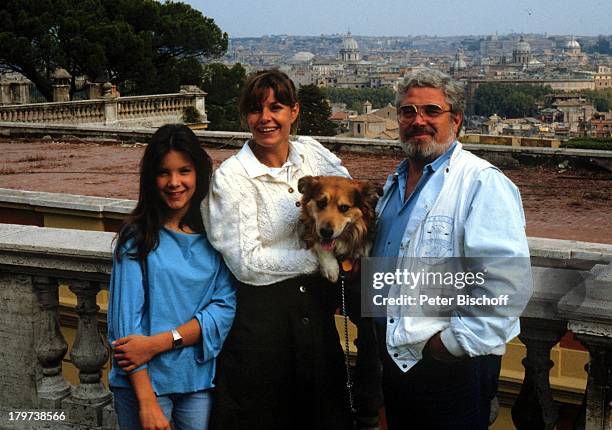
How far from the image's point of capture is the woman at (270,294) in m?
2.51

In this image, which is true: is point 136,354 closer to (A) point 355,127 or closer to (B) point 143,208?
(B) point 143,208

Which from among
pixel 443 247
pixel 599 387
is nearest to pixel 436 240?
pixel 443 247

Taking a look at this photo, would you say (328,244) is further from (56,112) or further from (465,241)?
(56,112)

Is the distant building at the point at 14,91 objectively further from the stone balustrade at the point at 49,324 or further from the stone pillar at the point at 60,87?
the stone balustrade at the point at 49,324

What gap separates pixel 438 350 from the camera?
2.31 meters

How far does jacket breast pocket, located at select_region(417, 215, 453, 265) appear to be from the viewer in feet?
7.56

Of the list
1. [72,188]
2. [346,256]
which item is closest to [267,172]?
[346,256]

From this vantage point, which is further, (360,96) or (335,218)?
(360,96)

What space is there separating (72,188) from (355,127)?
83570 mm

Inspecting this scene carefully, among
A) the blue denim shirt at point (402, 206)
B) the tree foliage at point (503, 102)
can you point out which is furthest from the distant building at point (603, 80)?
the blue denim shirt at point (402, 206)

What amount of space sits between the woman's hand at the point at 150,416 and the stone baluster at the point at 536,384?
1.01 m

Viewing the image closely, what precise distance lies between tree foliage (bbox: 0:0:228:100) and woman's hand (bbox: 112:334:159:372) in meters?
26.9

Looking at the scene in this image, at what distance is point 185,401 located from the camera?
257 centimetres

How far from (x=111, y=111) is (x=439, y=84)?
1703 cm
